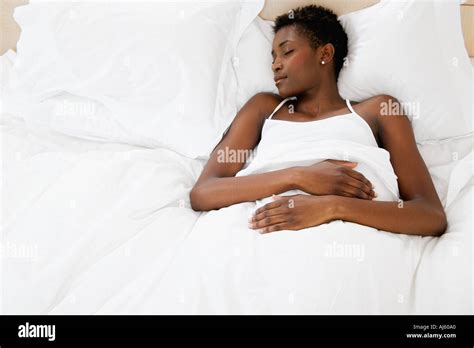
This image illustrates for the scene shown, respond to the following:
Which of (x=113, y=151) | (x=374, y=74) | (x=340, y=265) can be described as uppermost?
(x=374, y=74)

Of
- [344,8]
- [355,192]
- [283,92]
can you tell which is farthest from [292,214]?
[344,8]

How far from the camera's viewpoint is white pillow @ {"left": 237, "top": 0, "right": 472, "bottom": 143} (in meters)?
→ 1.56

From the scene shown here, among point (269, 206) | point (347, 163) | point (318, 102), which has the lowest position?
point (269, 206)

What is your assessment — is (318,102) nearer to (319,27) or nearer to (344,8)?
(319,27)

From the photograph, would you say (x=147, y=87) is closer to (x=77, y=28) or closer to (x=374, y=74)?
(x=77, y=28)

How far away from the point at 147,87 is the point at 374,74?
2.17 feet

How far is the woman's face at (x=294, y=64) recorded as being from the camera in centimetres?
154

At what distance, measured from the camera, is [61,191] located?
4.08 ft

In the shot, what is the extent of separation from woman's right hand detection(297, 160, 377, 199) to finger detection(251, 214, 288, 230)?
112 mm

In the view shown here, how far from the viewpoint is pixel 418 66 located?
156 cm

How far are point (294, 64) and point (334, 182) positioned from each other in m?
0.44

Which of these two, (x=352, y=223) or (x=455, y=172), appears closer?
(x=352, y=223)
